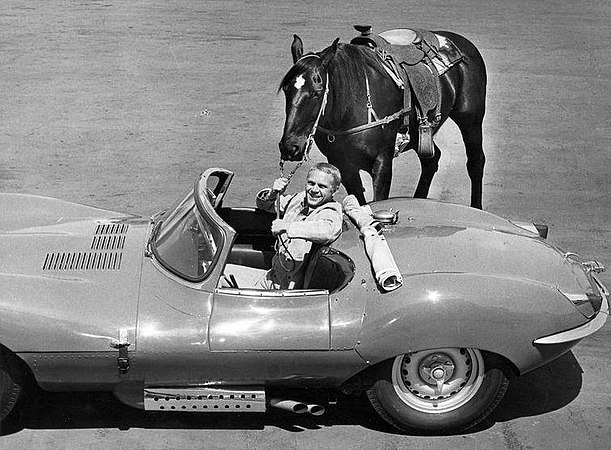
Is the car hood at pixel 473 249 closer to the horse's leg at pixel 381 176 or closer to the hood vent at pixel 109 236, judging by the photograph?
the horse's leg at pixel 381 176

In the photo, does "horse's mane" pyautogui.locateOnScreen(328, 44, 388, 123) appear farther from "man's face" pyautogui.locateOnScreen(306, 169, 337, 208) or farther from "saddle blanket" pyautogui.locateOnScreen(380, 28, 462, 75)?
"man's face" pyautogui.locateOnScreen(306, 169, 337, 208)

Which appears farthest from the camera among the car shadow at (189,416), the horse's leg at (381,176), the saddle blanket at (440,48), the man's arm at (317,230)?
the saddle blanket at (440,48)

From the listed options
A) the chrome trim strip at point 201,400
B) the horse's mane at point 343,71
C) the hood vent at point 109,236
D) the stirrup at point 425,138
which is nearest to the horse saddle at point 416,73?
the stirrup at point 425,138

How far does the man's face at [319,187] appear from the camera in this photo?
21.4 feet

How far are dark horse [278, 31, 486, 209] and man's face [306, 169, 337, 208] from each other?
4.82 ft

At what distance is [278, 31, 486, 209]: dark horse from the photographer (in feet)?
26.2

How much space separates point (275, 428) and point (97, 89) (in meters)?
8.94

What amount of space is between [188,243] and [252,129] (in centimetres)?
642

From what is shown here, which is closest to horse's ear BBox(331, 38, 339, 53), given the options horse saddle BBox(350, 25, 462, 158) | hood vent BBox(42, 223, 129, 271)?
horse saddle BBox(350, 25, 462, 158)

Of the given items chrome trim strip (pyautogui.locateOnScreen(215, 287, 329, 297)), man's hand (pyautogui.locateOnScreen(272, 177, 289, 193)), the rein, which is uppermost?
chrome trim strip (pyautogui.locateOnScreen(215, 287, 329, 297))

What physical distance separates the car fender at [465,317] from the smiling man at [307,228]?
550mm

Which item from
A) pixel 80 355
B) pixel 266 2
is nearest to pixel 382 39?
pixel 80 355

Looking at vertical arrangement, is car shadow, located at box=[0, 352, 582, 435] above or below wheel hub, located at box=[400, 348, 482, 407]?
below

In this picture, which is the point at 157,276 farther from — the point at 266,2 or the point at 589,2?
the point at 589,2
